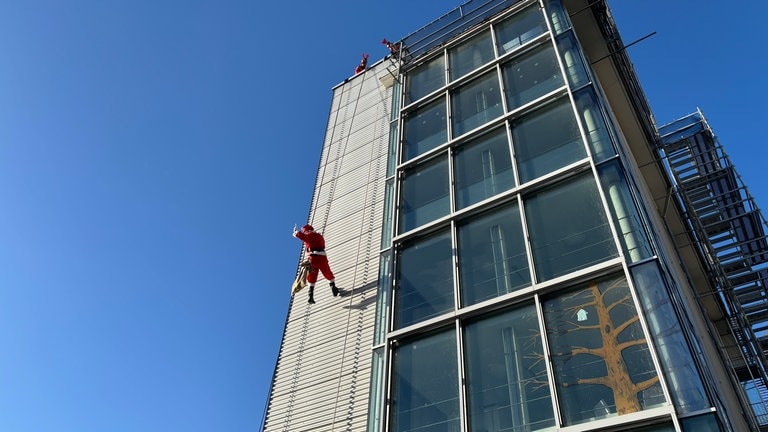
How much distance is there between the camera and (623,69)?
16.8 meters

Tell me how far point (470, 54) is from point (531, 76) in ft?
9.26

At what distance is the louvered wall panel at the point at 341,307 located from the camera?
37.8ft

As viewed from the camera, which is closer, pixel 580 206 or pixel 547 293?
pixel 547 293

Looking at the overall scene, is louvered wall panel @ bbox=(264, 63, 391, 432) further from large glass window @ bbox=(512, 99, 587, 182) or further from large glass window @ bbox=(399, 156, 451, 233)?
large glass window @ bbox=(512, 99, 587, 182)

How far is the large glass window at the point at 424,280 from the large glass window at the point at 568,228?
1784 mm

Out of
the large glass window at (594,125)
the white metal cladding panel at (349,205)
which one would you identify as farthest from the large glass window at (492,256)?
the white metal cladding panel at (349,205)

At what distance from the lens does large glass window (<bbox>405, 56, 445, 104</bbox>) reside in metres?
15.4

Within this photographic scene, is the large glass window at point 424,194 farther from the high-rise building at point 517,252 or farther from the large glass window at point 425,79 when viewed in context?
the large glass window at point 425,79

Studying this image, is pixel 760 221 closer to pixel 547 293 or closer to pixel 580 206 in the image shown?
pixel 580 206

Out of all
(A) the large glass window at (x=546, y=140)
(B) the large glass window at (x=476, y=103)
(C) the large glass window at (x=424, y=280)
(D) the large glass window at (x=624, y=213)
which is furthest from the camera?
(B) the large glass window at (x=476, y=103)

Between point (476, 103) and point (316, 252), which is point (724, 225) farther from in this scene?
point (316, 252)

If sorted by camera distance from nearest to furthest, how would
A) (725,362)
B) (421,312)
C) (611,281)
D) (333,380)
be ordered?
(611,281), (421,312), (333,380), (725,362)

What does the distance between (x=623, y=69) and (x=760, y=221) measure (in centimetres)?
649

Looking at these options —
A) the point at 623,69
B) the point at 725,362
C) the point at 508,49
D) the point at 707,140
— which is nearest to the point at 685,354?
the point at 725,362
